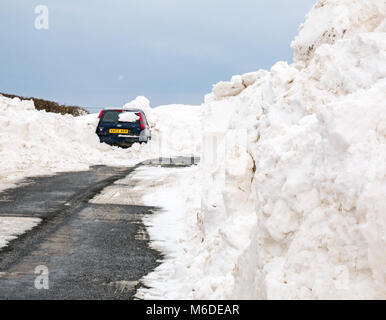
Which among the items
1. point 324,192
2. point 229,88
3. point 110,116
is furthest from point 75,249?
point 110,116

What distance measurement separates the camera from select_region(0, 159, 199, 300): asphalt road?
17.5 feet

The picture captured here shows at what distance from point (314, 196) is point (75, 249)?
4227 mm

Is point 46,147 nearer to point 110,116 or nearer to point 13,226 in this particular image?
point 110,116

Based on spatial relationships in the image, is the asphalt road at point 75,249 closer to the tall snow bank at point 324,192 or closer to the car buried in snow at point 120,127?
the tall snow bank at point 324,192

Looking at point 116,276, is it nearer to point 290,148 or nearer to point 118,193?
point 290,148

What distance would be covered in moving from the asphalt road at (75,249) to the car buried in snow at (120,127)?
10028 mm

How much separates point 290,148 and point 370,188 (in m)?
1.07

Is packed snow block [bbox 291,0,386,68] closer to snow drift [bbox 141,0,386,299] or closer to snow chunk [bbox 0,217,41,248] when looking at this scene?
snow drift [bbox 141,0,386,299]

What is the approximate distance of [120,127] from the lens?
70.6 feet

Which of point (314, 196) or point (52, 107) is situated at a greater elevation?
point (52, 107)

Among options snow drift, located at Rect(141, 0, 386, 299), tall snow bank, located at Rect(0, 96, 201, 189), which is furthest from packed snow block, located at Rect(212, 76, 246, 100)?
tall snow bank, located at Rect(0, 96, 201, 189)
